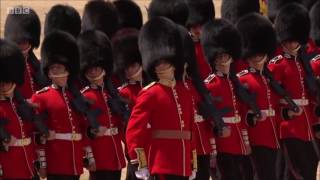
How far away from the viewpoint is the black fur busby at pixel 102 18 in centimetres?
895

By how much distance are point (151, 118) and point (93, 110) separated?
0.70 m

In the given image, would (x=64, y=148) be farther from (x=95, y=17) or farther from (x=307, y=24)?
(x=307, y=24)

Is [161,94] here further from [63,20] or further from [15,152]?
[63,20]

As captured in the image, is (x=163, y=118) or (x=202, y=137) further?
(x=202, y=137)

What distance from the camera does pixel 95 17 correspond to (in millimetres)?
9078

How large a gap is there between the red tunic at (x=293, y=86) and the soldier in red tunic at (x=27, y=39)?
1.76 m

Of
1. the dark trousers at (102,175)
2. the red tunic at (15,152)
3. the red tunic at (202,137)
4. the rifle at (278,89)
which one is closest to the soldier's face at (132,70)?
the red tunic at (202,137)

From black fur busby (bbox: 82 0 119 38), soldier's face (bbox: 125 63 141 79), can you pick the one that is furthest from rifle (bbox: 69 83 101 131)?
black fur busby (bbox: 82 0 119 38)

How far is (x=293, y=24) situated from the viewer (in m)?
8.90

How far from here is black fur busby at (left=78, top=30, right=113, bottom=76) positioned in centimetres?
788

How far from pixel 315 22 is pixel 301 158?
1435 millimetres

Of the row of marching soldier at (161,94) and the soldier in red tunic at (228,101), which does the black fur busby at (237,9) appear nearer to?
the row of marching soldier at (161,94)

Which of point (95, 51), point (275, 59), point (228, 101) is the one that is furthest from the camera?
point (275, 59)

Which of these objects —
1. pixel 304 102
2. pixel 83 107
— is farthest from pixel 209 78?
pixel 83 107
